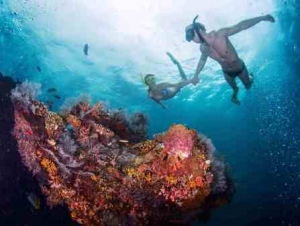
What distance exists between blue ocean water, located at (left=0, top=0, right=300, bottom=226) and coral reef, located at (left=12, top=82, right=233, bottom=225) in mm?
1403

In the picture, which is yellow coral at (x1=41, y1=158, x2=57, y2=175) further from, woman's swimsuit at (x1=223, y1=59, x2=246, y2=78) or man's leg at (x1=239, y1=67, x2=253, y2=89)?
man's leg at (x1=239, y1=67, x2=253, y2=89)

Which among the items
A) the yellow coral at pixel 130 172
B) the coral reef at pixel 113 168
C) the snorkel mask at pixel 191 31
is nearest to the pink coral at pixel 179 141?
the coral reef at pixel 113 168

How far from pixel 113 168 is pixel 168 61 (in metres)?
16.5

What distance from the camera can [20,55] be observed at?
20453 millimetres

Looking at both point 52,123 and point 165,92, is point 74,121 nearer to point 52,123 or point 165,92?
point 52,123

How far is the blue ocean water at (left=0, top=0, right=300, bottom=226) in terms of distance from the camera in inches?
675

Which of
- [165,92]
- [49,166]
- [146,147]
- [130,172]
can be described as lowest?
[130,172]

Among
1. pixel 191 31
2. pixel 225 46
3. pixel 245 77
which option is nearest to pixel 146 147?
pixel 191 31

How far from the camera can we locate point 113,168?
22.5 ft

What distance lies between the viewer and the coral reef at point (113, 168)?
626 cm

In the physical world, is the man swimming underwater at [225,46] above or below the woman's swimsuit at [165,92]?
above

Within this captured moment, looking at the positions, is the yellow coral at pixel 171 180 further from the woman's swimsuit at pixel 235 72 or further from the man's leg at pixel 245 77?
the man's leg at pixel 245 77

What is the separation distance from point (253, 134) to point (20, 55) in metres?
28.6

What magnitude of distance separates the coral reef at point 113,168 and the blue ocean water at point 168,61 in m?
1.40
